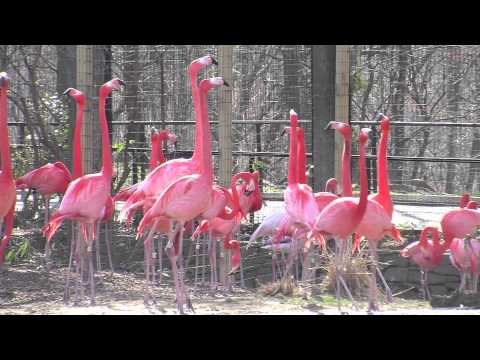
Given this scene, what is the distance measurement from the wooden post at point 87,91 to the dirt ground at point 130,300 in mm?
1120

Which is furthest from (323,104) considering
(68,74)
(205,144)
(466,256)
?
(68,74)

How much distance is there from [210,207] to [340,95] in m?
1.93

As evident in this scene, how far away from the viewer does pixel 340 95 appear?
7.43 m

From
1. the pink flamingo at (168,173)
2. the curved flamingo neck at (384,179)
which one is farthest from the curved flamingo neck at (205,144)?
the curved flamingo neck at (384,179)

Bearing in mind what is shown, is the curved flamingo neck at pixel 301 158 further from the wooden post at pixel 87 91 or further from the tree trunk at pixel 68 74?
the tree trunk at pixel 68 74

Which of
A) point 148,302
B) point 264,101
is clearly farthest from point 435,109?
point 148,302

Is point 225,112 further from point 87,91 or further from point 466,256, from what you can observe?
point 466,256

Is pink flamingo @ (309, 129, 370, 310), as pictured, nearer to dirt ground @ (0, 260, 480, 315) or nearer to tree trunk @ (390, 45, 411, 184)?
dirt ground @ (0, 260, 480, 315)

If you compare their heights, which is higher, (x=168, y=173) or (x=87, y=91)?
(x=87, y=91)

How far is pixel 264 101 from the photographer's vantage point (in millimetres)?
8648

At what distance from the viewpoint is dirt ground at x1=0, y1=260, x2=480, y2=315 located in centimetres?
572

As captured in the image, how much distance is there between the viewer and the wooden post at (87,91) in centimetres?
736

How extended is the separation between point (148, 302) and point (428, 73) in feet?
16.1

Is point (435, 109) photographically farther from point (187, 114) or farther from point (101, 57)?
point (101, 57)
